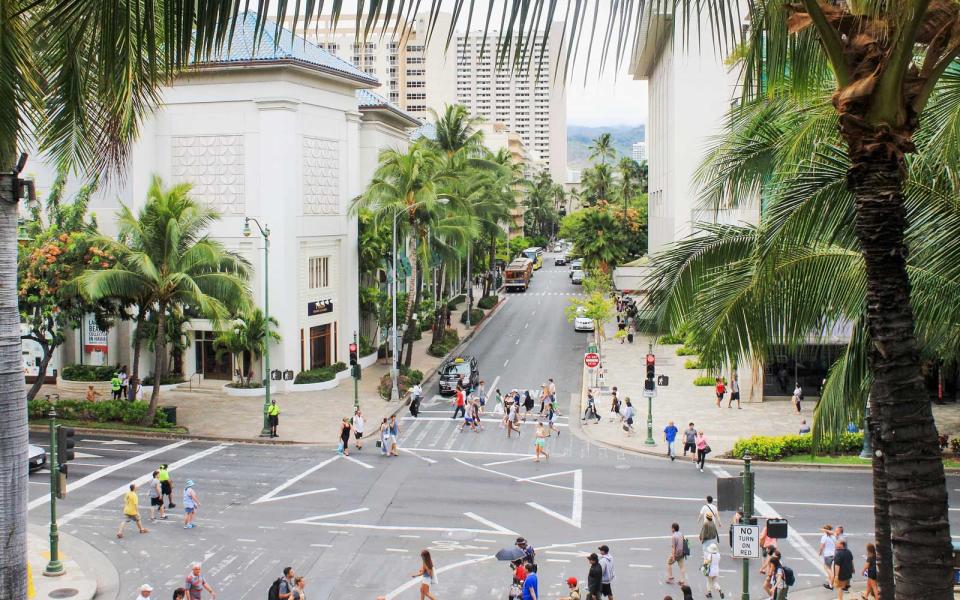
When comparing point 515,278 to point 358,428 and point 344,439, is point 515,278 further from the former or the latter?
point 344,439

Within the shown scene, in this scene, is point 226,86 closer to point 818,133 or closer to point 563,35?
point 818,133

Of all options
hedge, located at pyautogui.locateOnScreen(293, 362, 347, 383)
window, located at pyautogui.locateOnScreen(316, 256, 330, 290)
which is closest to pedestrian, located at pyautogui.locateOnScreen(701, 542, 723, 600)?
hedge, located at pyautogui.locateOnScreen(293, 362, 347, 383)

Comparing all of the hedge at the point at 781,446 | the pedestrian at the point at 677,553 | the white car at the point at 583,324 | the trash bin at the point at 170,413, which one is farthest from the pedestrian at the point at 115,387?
the white car at the point at 583,324

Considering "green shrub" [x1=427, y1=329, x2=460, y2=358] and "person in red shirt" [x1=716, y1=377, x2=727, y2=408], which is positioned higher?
"green shrub" [x1=427, y1=329, x2=460, y2=358]

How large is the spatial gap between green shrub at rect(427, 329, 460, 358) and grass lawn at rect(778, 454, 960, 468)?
26343mm

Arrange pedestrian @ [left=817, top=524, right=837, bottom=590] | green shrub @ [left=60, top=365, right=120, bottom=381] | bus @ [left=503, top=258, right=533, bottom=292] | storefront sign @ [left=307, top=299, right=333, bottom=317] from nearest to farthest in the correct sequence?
pedestrian @ [left=817, top=524, right=837, bottom=590] → green shrub @ [left=60, top=365, right=120, bottom=381] → storefront sign @ [left=307, top=299, right=333, bottom=317] → bus @ [left=503, top=258, right=533, bottom=292]

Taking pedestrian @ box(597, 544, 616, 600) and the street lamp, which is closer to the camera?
pedestrian @ box(597, 544, 616, 600)

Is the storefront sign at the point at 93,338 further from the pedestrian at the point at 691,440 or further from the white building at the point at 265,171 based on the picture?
the pedestrian at the point at 691,440

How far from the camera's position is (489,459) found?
1218 inches

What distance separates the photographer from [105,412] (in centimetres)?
3541

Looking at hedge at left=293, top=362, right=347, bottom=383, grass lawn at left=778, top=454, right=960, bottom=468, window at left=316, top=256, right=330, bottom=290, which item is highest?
window at left=316, top=256, right=330, bottom=290

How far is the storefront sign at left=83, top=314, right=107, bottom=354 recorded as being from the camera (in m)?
44.6

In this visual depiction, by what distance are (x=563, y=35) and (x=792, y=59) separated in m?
2.68

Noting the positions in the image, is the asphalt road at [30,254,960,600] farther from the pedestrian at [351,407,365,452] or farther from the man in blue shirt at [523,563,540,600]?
the man in blue shirt at [523,563,540,600]
